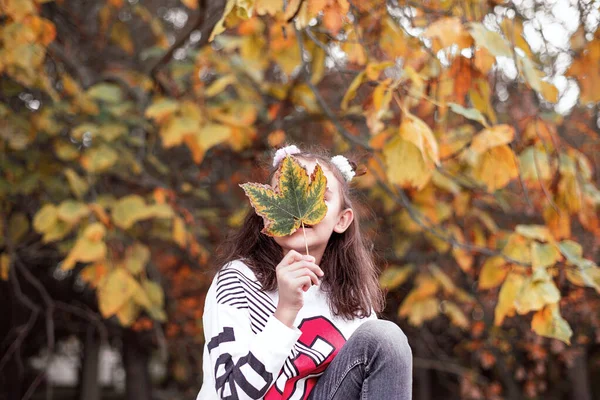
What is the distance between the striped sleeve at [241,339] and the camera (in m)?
1.20

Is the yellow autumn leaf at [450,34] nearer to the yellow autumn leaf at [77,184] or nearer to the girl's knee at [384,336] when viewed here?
the girl's knee at [384,336]

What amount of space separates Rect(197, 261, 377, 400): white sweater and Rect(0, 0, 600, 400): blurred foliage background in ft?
1.50

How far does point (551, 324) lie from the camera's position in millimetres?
1625

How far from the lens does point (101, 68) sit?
3.78m

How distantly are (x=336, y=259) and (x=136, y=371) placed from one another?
4.26 metres

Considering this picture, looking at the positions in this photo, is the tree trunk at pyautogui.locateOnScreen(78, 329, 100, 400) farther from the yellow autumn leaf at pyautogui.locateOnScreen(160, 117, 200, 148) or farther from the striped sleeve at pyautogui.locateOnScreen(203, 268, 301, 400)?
the striped sleeve at pyautogui.locateOnScreen(203, 268, 301, 400)

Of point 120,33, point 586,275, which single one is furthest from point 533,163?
point 120,33

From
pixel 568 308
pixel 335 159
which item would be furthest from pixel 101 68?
pixel 568 308

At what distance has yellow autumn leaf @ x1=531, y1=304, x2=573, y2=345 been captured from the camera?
63.1 inches

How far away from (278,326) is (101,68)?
9.61 ft

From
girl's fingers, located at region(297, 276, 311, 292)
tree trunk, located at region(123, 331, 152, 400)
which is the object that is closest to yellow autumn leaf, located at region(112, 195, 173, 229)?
girl's fingers, located at region(297, 276, 311, 292)

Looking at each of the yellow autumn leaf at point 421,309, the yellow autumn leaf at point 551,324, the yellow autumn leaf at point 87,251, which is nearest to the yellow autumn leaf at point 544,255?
the yellow autumn leaf at point 551,324

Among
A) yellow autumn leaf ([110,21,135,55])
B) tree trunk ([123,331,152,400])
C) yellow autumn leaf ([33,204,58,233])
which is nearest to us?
yellow autumn leaf ([33,204,58,233])

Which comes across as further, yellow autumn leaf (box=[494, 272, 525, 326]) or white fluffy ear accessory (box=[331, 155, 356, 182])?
yellow autumn leaf (box=[494, 272, 525, 326])
